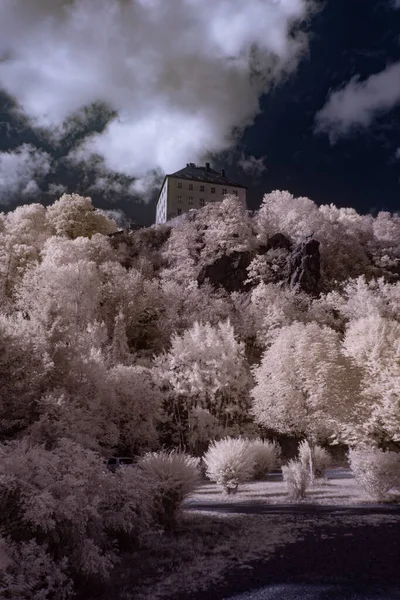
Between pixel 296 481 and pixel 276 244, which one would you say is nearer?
pixel 296 481

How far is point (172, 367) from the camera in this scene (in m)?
39.3

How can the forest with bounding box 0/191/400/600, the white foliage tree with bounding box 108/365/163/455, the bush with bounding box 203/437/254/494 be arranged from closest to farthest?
the forest with bounding box 0/191/400/600, the bush with bounding box 203/437/254/494, the white foliage tree with bounding box 108/365/163/455

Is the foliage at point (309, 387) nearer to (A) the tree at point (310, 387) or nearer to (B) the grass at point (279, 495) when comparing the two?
(A) the tree at point (310, 387)

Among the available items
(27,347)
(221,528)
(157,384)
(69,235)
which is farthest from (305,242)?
(221,528)

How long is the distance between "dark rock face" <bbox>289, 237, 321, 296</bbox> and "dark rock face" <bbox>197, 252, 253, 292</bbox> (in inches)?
266

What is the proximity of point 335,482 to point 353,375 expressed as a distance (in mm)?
6515

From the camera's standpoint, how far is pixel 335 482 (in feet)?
80.6

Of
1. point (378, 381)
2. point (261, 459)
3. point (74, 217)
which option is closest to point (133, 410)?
point (261, 459)

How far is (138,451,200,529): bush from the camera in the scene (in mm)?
13711

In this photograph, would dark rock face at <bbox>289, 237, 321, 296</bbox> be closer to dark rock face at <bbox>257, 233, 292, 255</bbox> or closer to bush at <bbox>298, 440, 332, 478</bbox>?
dark rock face at <bbox>257, 233, 292, 255</bbox>

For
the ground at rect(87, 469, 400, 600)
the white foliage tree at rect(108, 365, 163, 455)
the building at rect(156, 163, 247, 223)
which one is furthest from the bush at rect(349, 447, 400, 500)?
the building at rect(156, 163, 247, 223)

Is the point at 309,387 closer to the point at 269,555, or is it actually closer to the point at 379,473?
the point at 379,473

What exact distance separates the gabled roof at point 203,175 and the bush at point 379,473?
87.7 meters

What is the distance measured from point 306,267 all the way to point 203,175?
5346 centimetres
